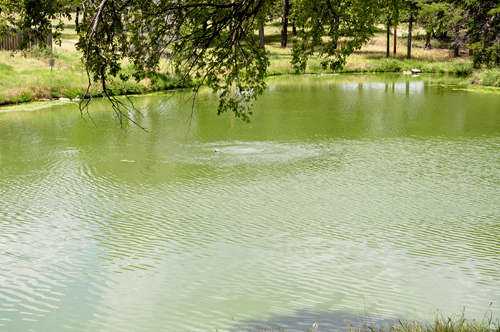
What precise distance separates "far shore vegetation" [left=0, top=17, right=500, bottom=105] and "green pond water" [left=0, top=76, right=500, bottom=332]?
2.00 metres

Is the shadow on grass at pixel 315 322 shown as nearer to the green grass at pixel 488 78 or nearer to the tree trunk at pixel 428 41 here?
the green grass at pixel 488 78

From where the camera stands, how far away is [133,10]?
256 inches

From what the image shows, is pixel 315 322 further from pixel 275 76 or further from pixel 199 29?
pixel 275 76

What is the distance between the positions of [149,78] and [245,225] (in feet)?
23.0

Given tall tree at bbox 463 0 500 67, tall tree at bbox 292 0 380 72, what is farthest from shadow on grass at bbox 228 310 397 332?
tall tree at bbox 463 0 500 67

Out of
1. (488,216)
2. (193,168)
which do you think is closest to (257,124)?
(193,168)

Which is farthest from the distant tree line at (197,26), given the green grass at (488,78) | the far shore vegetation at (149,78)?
the green grass at (488,78)

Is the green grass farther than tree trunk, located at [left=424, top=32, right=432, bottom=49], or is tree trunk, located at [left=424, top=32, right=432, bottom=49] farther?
tree trunk, located at [left=424, top=32, right=432, bottom=49]

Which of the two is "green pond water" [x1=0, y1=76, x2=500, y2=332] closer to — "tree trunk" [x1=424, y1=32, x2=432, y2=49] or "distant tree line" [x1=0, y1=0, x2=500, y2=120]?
"distant tree line" [x1=0, y1=0, x2=500, y2=120]

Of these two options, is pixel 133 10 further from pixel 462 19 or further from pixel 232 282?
pixel 462 19

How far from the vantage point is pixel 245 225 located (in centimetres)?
816

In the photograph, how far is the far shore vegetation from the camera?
2162 centimetres

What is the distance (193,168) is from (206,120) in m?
6.55

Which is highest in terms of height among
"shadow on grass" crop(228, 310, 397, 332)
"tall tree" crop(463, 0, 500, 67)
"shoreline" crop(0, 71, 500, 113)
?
"tall tree" crop(463, 0, 500, 67)
